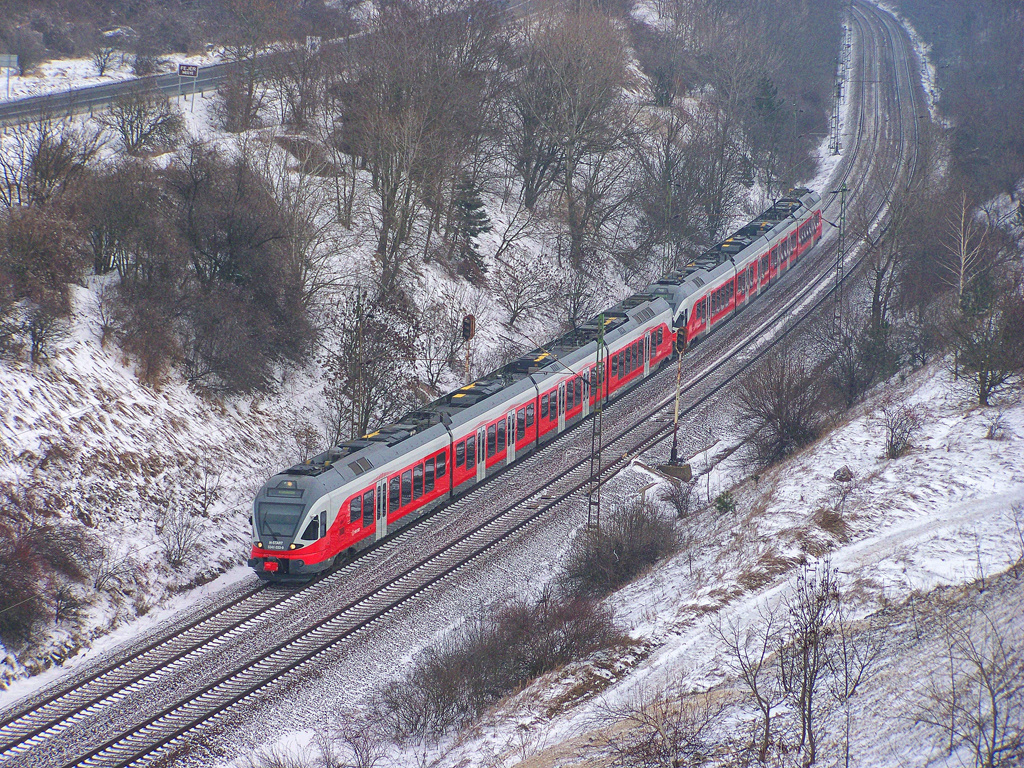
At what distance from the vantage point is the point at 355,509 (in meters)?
25.6

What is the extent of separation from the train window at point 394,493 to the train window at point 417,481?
66cm

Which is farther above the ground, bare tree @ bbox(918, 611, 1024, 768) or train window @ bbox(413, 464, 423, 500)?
bare tree @ bbox(918, 611, 1024, 768)

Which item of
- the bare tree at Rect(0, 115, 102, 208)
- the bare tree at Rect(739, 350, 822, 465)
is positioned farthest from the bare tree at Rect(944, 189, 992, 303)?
the bare tree at Rect(0, 115, 102, 208)

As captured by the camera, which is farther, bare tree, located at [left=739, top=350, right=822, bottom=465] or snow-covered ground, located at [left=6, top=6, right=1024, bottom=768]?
bare tree, located at [left=739, top=350, right=822, bottom=465]

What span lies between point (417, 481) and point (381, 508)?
1.64m

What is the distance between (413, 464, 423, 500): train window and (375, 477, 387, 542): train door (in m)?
1.28

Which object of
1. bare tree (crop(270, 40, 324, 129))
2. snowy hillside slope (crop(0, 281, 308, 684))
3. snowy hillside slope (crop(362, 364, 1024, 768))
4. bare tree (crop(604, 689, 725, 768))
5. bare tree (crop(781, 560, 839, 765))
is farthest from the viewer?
Answer: bare tree (crop(270, 40, 324, 129))

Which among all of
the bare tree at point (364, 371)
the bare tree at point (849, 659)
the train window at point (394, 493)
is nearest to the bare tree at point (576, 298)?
the bare tree at point (364, 371)

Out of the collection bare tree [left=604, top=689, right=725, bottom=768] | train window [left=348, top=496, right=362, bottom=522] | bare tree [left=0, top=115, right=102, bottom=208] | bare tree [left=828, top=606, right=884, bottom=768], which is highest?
bare tree [left=0, top=115, right=102, bottom=208]

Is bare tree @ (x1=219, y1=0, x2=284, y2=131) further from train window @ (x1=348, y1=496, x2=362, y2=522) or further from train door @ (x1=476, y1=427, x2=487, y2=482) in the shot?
train window @ (x1=348, y1=496, x2=362, y2=522)

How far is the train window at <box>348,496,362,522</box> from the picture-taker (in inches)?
1001

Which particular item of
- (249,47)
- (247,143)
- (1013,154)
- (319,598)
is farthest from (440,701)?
(1013,154)

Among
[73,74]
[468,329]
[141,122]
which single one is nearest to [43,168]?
[141,122]

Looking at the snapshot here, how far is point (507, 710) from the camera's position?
20.0 meters
